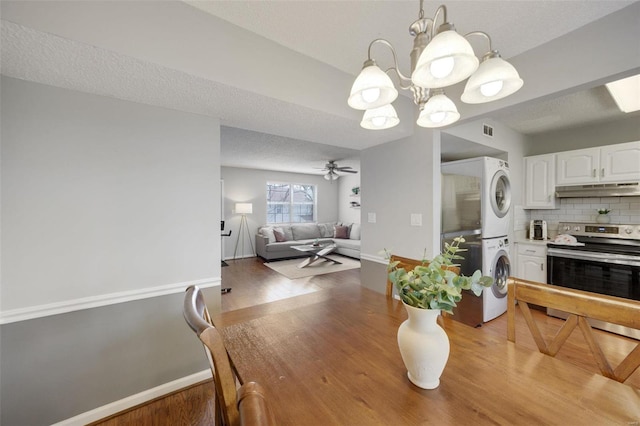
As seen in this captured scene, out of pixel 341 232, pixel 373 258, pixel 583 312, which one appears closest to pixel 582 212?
pixel 373 258

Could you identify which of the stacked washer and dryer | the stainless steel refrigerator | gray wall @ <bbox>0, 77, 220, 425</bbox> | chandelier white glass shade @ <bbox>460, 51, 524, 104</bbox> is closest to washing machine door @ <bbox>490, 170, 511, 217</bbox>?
the stacked washer and dryer

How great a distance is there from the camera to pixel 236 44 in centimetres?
140

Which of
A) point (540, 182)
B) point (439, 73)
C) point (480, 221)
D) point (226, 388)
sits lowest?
point (226, 388)

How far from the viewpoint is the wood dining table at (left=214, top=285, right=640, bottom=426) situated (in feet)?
2.06

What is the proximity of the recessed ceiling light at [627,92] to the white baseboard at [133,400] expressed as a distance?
3.92m

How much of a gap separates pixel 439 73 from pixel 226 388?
118cm

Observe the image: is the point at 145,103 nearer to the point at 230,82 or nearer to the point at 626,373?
the point at 230,82

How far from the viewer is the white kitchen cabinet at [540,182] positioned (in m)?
3.12

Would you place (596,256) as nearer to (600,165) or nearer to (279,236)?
(600,165)

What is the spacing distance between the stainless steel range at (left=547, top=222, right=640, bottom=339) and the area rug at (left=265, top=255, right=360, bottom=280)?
128 inches

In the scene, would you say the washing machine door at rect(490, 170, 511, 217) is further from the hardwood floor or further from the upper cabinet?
the hardwood floor

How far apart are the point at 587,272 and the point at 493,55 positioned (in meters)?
3.10

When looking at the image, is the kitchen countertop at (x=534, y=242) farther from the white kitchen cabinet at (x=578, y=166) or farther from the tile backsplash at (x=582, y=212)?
the white kitchen cabinet at (x=578, y=166)

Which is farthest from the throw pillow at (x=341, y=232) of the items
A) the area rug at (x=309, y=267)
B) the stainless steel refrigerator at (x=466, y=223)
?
the stainless steel refrigerator at (x=466, y=223)
